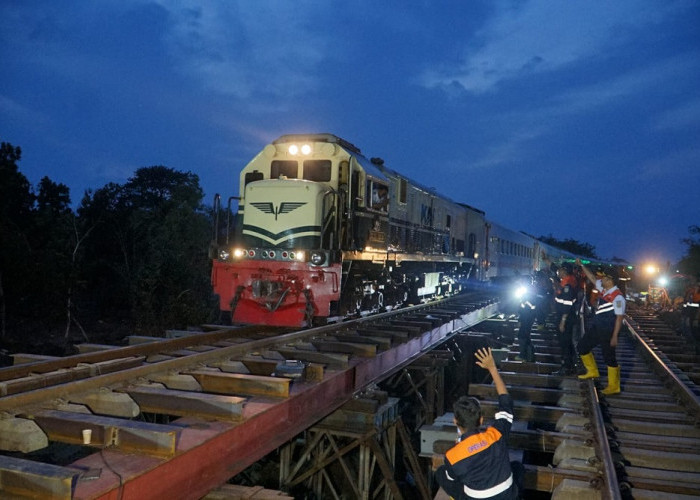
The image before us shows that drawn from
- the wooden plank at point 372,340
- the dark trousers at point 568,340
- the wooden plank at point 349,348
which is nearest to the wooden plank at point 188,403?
the wooden plank at point 349,348

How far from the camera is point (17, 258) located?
56.3 ft

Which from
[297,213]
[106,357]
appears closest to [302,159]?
[297,213]

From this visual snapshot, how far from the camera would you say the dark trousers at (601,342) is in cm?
752

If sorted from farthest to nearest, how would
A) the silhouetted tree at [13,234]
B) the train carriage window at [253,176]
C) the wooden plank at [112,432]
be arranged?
1. the silhouetted tree at [13,234]
2. the train carriage window at [253,176]
3. the wooden plank at [112,432]

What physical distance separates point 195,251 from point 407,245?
12461 mm

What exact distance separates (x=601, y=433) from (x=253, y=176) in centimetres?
760

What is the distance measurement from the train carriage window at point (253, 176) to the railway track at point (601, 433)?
559cm

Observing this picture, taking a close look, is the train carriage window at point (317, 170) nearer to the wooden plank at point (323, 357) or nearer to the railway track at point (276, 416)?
the railway track at point (276, 416)

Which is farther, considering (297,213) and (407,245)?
(407,245)

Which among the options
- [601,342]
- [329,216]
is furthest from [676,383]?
[329,216]

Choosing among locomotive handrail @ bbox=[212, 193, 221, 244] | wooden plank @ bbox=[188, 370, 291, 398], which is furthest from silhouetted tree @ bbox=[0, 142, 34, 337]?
wooden plank @ bbox=[188, 370, 291, 398]

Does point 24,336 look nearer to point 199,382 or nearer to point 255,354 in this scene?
point 255,354

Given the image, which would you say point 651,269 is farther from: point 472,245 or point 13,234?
point 13,234

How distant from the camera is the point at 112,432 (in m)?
3.58
